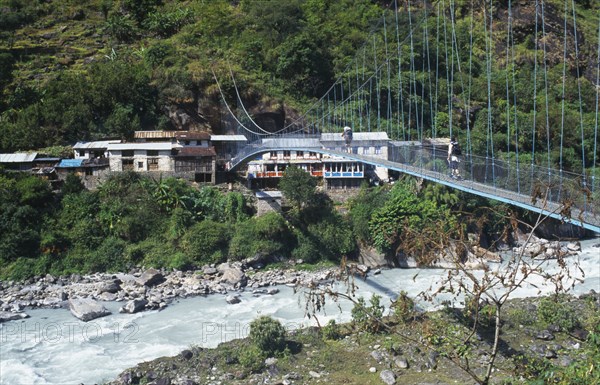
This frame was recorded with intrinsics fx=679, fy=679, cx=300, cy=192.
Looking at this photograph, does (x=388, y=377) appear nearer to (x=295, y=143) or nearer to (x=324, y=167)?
(x=295, y=143)

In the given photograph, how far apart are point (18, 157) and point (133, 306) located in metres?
5.71

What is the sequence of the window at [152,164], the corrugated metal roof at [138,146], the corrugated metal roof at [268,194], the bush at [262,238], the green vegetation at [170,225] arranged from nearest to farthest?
the green vegetation at [170,225]
the bush at [262,238]
the corrugated metal roof at [268,194]
the corrugated metal roof at [138,146]
the window at [152,164]

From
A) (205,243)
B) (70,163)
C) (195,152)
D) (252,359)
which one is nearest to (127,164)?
(70,163)

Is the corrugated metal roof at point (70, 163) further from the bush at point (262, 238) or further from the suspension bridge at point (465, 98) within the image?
the bush at point (262, 238)

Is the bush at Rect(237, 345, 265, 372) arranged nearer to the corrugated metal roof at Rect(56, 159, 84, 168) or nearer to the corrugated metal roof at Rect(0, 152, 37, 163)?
the corrugated metal roof at Rect(56, 159, 84, 168)

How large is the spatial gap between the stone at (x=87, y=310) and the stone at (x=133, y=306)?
24 centimetres

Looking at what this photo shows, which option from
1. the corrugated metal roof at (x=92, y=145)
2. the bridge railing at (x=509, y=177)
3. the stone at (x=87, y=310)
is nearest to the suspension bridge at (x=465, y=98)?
the corrugated metal roof at (x=92, y=145)

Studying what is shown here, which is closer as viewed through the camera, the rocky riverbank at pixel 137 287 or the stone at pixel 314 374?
the stone at pixel 314 374

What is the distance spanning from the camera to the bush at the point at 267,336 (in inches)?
302

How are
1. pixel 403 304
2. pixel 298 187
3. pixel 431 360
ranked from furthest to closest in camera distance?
pixel 298 187 → pixel 431 360 → pixel 403 304

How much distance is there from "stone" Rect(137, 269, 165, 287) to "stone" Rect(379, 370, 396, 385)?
502 centimetres

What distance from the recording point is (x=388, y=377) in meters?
7.07

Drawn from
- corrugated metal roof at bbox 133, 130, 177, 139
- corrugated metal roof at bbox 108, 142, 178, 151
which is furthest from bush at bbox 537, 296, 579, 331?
corrugated metal roof at bbox 133, 130, 177, 139

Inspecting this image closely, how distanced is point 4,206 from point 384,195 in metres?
6.95
